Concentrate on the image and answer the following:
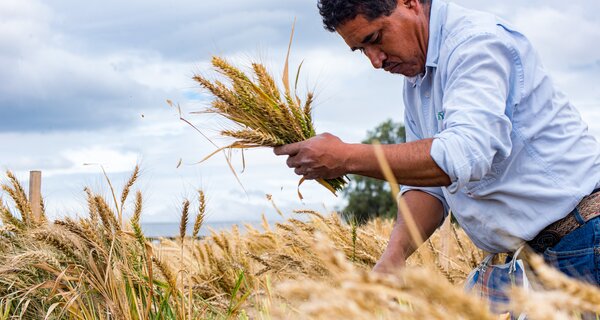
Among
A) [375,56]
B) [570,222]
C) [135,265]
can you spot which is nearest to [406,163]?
[375,56]

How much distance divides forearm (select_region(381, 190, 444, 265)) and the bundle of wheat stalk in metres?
0.43

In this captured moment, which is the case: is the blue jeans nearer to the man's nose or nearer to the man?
the man

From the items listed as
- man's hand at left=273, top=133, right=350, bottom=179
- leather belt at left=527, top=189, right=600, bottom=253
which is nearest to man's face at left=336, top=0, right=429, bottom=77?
man's hand at left=273, top=133, right=350, bottom=179

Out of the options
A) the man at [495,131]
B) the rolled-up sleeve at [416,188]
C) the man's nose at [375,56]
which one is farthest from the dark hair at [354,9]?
the rolled-up sleeve at [416,188]

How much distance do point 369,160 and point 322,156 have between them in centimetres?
16

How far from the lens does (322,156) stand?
2291 millimetres

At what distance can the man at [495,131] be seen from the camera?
7.54ft

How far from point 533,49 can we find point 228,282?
2.48 metres

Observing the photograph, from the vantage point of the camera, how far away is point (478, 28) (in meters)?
2.41

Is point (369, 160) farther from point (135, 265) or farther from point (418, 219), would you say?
point (135, 265)

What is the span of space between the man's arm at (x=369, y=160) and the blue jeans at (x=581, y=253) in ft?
2.07

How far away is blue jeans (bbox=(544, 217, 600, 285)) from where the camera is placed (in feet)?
8.25

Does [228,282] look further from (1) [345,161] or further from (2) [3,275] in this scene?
(1) [345,161]

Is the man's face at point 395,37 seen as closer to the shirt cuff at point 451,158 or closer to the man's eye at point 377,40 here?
the man's eye at point 377,40
